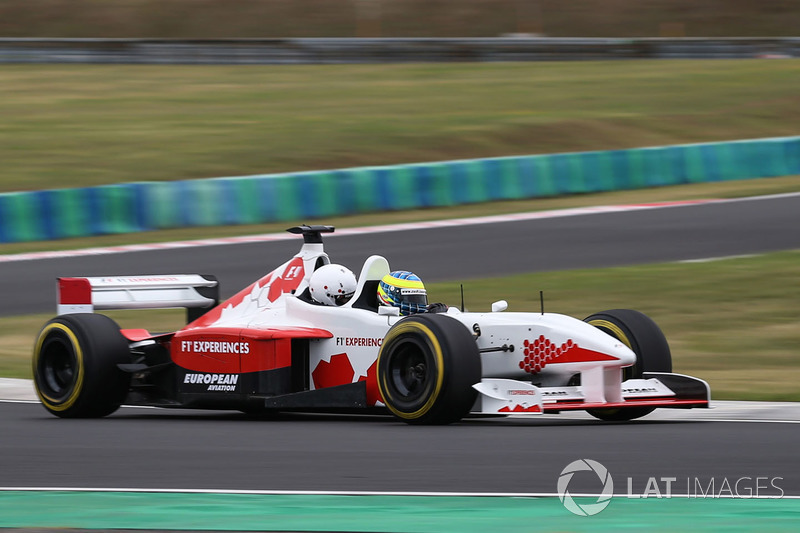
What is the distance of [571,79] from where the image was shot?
37344 mm

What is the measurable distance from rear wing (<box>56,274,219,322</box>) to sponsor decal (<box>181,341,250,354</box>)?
31.5 inches

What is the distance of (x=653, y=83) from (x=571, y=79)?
2138mm

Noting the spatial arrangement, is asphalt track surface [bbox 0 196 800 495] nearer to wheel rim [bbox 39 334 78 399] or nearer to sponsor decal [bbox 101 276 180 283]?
wheel rim [bbox 39 334 78 399]

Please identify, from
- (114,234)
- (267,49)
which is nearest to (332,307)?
(114,234)

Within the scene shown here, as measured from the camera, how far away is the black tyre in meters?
10.6

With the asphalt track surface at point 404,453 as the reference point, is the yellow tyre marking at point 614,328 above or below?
above

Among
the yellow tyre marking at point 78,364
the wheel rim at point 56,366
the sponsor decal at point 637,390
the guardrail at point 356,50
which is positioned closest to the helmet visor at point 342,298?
the yellow tyre marking at point 78,364

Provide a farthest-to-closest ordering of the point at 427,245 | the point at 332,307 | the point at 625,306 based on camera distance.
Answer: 1. the point at 427,245
2. the point at 625,306
3. the point at 332,307

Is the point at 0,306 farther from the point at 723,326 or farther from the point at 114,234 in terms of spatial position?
the point at 723,326

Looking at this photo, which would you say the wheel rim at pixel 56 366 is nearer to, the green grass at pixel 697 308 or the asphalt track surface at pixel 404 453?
the asphalt track surface at pixel 404 453

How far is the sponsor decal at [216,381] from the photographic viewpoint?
1045 centimetres

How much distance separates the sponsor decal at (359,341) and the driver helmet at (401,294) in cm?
32

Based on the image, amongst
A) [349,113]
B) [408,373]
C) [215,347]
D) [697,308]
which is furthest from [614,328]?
[349,113]

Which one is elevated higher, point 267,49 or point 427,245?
point 267,49
